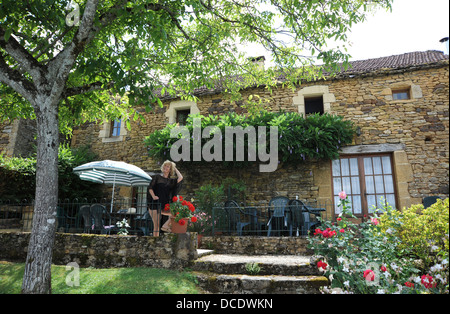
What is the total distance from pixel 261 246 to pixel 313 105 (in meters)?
5.51

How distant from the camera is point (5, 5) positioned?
4367 millimetres

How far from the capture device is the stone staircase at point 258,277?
402 centimetres

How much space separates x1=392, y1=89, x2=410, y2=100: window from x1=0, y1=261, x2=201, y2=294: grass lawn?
793 cm

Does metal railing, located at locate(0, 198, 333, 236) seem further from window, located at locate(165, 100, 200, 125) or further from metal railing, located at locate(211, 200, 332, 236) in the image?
window, located at locate(165, 100, 200, 125)

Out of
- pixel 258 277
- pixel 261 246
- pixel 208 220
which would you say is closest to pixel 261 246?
pixel 261 246

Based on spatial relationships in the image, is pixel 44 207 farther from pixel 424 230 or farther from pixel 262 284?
pixel 424 230

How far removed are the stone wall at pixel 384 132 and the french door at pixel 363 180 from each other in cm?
24

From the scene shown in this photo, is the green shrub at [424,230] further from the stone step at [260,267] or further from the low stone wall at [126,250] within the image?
the low stone wall at [126,250]

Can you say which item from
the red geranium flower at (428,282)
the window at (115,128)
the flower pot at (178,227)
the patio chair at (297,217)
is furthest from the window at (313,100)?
the red geranium flower at (428,282)

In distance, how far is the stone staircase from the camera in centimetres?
402

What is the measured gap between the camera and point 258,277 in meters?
4.22

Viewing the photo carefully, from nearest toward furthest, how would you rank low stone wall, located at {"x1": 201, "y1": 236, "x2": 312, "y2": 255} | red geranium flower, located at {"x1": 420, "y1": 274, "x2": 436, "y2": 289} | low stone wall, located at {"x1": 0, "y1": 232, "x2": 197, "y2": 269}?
red geranium flower, located at {"x1": 420, "y1": 274, "x2": 436, "y2": 289}
low stone wall, located at {"x1": 0, "y1": 232, "x2": 197, "y2": 269}
low stone wall, located at {"x1": 201, "y1": 236, "x2": 312, "y2": 255}

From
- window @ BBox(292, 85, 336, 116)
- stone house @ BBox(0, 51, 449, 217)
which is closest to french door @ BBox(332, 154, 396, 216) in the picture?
stone house @ BBox(0, 51, 449, 217)

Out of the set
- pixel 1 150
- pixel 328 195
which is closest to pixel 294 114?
pixel 328 195
